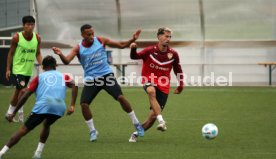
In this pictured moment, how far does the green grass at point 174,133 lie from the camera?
469 inches

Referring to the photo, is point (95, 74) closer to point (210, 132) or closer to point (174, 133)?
point (174, 133)

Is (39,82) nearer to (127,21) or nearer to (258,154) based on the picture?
(258,154)

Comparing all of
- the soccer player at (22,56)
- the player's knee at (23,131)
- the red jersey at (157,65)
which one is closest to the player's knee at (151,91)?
the red jersey at (157,65)

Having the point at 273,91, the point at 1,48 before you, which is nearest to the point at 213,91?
the point at 273,91

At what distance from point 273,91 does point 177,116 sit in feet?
30.9

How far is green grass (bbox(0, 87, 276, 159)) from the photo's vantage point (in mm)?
11913

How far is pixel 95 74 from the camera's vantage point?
542 inches

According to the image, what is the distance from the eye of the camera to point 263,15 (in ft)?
104

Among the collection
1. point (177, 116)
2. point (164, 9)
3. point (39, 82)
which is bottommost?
point (177, 116)

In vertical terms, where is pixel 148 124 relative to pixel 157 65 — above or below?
below

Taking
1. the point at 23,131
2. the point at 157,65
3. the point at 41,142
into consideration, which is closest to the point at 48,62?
the point at 23,131

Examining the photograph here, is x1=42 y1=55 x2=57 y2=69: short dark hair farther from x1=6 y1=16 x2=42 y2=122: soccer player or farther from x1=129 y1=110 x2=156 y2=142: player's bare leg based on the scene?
x1=6 y1=16 x2=42 y2=122: soccer player

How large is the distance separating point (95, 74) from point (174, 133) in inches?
84.8

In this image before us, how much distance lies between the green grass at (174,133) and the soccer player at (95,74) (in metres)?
0.50
